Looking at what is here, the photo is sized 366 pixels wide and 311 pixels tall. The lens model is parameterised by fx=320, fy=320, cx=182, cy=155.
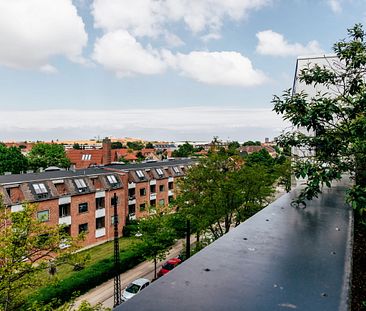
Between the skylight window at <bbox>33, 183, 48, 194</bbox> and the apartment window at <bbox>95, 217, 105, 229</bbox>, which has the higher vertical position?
the skylight window at <bbox>33, 183, 48, 194</bbox>

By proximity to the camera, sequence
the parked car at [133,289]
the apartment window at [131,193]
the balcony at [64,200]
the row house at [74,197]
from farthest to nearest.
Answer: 1. the apartment window at [131,193]
2. the balcony at [64,200]
3. the row house at [74,197]
4. the parked car at [133,289]

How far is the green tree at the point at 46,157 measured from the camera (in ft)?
187

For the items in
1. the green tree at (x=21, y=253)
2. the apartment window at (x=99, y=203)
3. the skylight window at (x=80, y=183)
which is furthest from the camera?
the apartment window at (x=99, y=203)

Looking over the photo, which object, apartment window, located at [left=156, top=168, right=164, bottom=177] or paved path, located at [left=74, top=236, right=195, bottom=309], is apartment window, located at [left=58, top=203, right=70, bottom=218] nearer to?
paved path, located at [left=74, top=236, right=195, bottom=309]

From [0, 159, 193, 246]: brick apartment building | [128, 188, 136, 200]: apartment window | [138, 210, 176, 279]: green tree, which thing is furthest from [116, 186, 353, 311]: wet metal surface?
[128, 188, 136, 200]: apartment window

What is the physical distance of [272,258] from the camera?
7.85ft

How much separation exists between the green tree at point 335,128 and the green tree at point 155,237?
47.9 feet

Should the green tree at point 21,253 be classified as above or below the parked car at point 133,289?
above

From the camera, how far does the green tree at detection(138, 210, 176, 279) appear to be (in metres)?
20.4

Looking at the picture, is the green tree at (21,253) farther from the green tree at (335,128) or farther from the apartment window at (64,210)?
the apartment window at (64,210)

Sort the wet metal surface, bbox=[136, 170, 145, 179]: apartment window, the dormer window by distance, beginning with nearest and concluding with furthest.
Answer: the wet metal surface, the dormer window, bbox=[136, 170, 145, 179]: apartment window

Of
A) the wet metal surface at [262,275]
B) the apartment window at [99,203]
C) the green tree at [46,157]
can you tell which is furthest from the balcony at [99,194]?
the green tree at [46,157]

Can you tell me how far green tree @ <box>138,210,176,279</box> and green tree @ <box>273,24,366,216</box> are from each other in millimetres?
14601

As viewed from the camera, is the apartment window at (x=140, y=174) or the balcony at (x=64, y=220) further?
the apartment window at (x=140, y=174)
